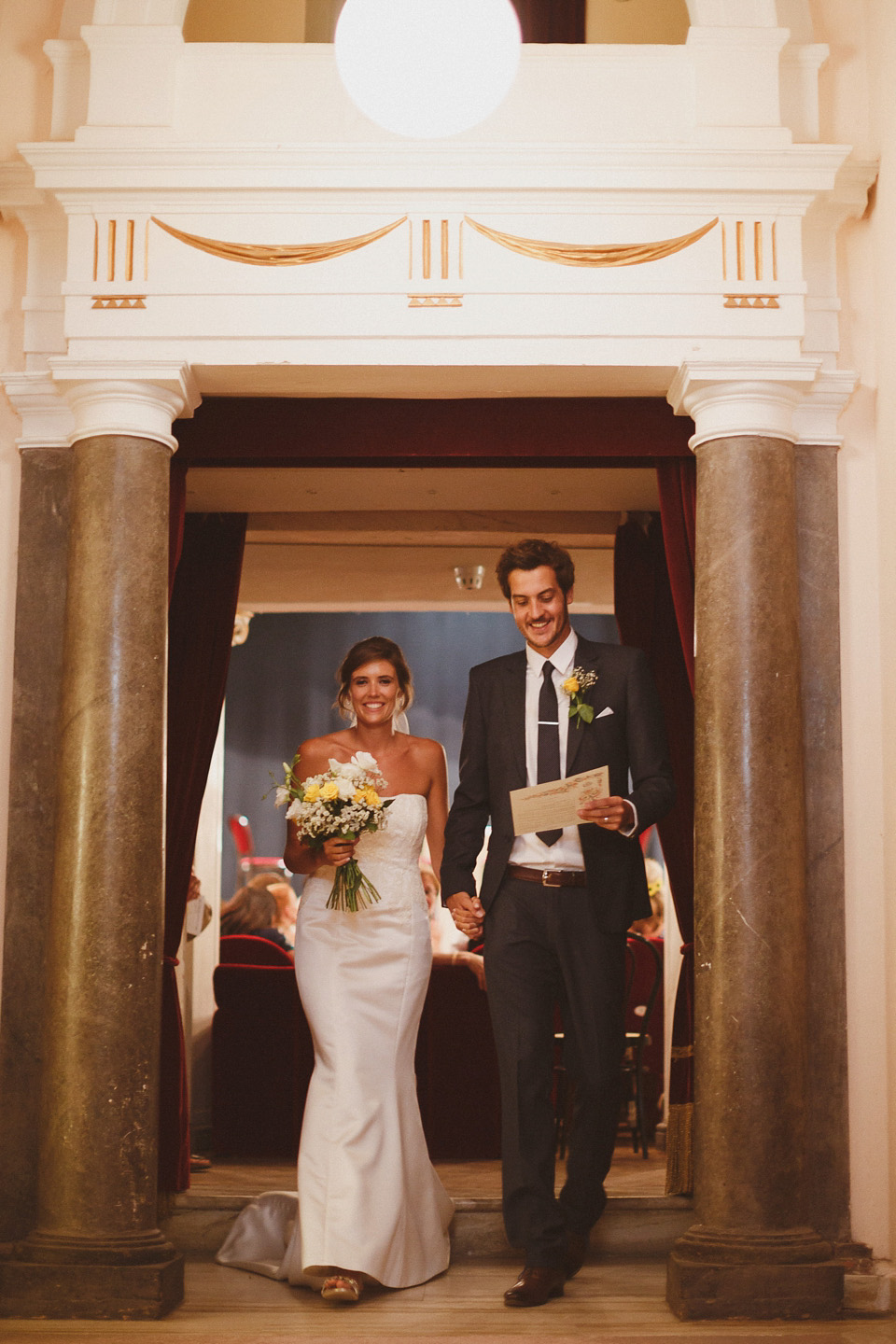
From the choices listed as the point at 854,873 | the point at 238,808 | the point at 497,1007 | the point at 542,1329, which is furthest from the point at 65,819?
the point at 238,808

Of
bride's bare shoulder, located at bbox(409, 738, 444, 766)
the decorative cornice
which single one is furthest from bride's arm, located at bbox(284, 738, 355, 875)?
the decorative cornice

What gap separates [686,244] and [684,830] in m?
2.37

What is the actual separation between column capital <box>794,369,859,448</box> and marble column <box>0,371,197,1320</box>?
228 centimetres

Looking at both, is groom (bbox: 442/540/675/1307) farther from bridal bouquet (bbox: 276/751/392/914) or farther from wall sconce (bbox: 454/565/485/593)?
wall sconce (bbox: 454/565/485/593)

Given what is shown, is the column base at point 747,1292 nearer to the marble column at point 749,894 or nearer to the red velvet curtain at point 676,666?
the marble column at point 749,894

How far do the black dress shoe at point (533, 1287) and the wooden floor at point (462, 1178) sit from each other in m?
1.04

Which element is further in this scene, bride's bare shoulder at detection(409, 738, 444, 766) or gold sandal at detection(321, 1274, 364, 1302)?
bride's bare shoulder at detection(409, 738, 444, 766)

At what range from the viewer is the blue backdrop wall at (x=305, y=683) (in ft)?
47.3

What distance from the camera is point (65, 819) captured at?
4.65 meters

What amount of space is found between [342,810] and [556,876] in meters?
0.81

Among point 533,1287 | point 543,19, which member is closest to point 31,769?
point 533,1287

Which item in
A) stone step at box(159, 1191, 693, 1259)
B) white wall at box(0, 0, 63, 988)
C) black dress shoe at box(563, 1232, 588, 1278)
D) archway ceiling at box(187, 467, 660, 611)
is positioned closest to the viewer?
black dress shoe at box(563, 1232, 588, 1278)

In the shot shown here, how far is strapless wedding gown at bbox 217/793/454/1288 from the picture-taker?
4.62 meters

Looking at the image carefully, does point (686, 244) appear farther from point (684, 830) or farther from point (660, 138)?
point (684, 830)
